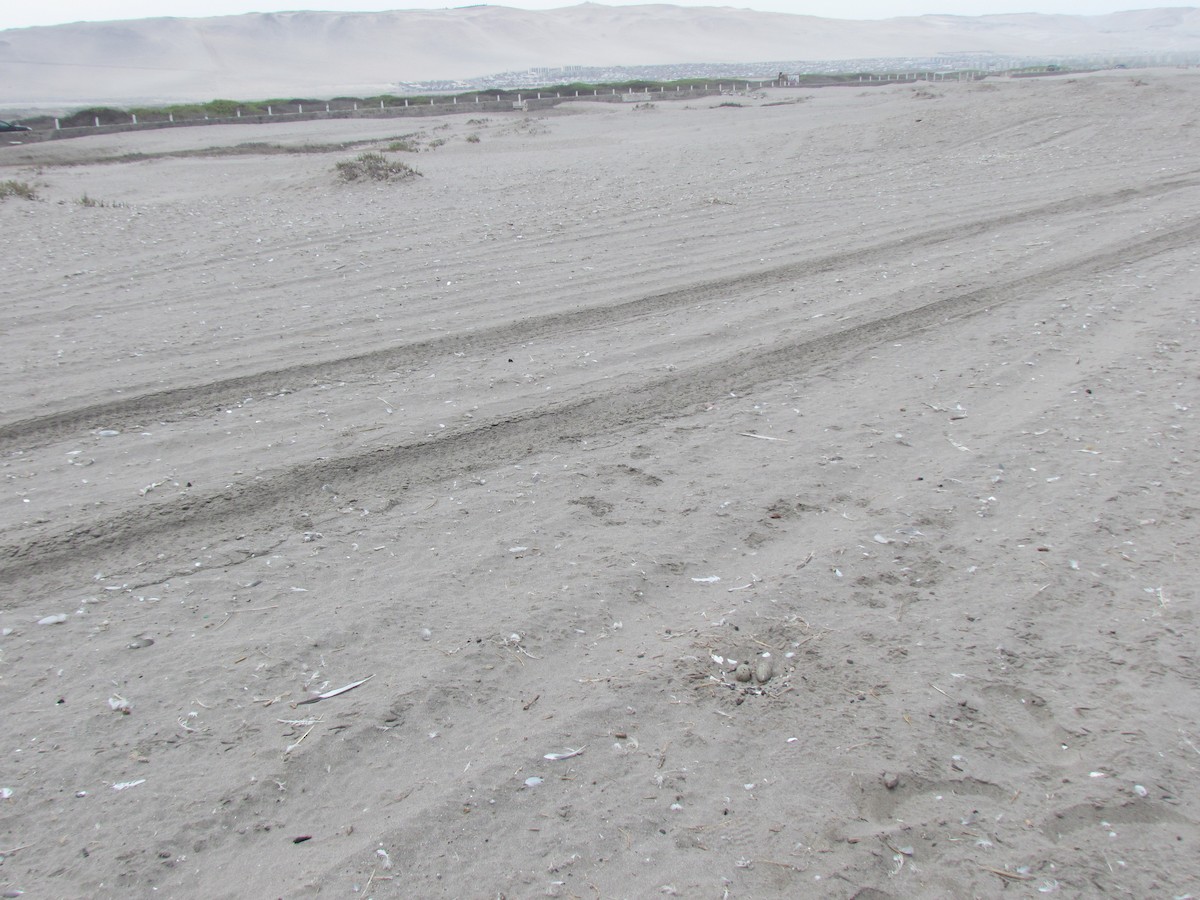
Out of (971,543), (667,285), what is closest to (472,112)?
(667,285)

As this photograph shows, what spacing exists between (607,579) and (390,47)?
154424mm

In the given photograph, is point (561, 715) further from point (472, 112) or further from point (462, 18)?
point (462, 18)

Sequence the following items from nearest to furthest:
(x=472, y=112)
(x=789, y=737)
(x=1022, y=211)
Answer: (x=789, y=737) < (x=1022, y=211) < (x=472, y=112)

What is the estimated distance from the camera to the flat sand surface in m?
2.69

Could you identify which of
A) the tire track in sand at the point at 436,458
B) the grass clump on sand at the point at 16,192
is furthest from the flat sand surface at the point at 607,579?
the grass clump on sand at the point at 16,192

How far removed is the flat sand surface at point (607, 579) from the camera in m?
2.69

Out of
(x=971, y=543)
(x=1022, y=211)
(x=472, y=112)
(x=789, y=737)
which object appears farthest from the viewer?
(x=472, y=112)

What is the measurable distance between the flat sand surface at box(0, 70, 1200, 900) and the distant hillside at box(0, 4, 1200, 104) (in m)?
86.0

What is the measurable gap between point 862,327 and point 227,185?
14345 millimetres

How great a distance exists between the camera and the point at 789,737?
3.04 metres

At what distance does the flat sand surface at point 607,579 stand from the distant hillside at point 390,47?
86001 mm

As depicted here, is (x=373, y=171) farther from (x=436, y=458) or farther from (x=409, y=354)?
(x=436, y=458)

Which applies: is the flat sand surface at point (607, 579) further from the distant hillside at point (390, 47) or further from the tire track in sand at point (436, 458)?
the distant hillside at point (390, 47)

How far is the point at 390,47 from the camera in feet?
465
